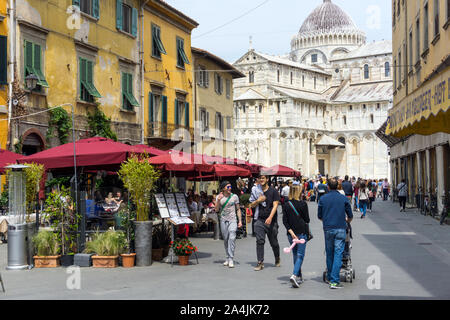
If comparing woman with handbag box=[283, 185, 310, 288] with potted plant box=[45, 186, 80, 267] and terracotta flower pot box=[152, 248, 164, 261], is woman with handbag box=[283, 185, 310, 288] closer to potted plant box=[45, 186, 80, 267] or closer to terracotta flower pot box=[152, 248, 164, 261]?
terracotta flower pot box=[152, 248, 164, 261]

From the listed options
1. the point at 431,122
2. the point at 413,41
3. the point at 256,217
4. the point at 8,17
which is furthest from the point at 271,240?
the point at 413,41

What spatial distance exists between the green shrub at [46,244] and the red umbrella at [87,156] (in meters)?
1.53

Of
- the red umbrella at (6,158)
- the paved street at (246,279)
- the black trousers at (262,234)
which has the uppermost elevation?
the red umbrella at (6,158)

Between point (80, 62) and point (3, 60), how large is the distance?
4.62 m

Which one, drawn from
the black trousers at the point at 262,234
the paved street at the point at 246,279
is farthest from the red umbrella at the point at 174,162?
the black trousers at the point at 262,234

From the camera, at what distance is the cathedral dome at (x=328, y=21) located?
113650 mm

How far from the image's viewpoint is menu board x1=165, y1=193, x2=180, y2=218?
12698 mm

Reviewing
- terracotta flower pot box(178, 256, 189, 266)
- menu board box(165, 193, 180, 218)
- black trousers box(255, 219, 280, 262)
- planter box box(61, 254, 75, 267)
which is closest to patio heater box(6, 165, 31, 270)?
planter box box(61, 254, 75, 267)

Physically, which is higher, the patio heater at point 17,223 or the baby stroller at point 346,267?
the patio heater at point 17,223

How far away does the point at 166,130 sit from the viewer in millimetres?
30562

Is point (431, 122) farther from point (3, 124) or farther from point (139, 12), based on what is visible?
point (139, 12)

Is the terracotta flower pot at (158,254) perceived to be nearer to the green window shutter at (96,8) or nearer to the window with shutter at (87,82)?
the window with shutter at (87,82)
